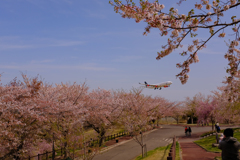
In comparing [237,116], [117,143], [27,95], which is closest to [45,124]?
[27,95]

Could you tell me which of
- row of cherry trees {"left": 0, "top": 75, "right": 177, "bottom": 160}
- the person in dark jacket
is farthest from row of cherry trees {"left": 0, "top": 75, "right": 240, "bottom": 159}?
the person in dark jacket

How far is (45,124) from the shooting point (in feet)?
48.0

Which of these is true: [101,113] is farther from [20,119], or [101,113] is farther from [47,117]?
[20,119]

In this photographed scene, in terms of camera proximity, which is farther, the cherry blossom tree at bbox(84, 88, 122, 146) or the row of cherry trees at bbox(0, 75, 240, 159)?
the cherry blossom tree at bbox(84, 88, 122, 146)

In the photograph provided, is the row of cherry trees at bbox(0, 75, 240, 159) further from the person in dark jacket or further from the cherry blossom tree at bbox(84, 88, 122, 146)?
the person in dark jacket

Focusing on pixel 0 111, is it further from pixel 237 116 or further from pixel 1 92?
pixel 237 116

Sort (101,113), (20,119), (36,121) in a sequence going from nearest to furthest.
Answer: (20,119) → (36,121) → (101,113)

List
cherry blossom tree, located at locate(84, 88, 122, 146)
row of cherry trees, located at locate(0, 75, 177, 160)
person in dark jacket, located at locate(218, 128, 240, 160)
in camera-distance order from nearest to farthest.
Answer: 1. person in dark jacket, located at locate(218, 128, 240, 160)
2. row of cherry trees, located at locate(0, 75, 177, 160)
3. cherry blossom tree, located at locate(84, 88, 122, 146)

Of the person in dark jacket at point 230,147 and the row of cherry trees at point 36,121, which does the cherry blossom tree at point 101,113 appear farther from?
the person in dark jacket at point 230,147

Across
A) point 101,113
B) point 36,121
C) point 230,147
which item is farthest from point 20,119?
point 101,113

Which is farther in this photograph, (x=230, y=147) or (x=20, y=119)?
(x=20, y=119)

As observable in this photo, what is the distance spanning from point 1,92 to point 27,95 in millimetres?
1669

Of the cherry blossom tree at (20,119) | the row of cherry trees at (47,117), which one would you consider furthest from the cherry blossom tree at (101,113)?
the cherry blossom tree at (20,119)

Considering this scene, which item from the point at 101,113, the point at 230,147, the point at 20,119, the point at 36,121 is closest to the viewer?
the point at 230,147
